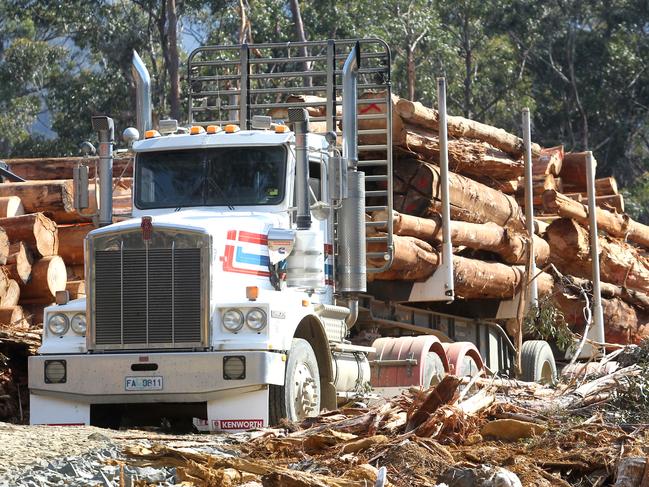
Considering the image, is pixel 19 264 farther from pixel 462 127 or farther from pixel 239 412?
pixel 462 127

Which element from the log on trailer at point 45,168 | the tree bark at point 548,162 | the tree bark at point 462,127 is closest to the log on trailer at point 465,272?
the tree bark at point 462,127

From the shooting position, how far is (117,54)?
1614 inches

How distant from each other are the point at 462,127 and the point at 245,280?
5.31 metres

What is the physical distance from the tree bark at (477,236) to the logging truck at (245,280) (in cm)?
18

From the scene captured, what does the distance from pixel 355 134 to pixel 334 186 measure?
0.90 metres

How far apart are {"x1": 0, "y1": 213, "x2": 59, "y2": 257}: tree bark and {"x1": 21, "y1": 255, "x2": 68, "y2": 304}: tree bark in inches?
5.7

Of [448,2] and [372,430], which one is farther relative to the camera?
[448,2]

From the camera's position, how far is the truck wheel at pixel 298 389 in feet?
35.0

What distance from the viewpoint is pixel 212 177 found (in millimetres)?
12125

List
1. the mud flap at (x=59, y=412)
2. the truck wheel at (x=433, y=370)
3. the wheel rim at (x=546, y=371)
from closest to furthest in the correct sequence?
the mud flap at (x=59, y=412), the truck wheel at (x=433, y=370), the wheel rim at (x=546, y=371)

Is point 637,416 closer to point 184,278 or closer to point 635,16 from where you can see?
point 184,278

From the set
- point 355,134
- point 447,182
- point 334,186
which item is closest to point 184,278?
point 334,186

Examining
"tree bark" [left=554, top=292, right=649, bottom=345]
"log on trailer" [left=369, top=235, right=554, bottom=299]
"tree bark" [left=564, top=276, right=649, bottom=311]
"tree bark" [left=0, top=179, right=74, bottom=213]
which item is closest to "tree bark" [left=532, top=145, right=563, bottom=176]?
"tree bark" [left=564, top=276, right=649, bottom=311]

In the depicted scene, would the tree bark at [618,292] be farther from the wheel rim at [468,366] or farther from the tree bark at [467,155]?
the wheel rim at [468,366]
